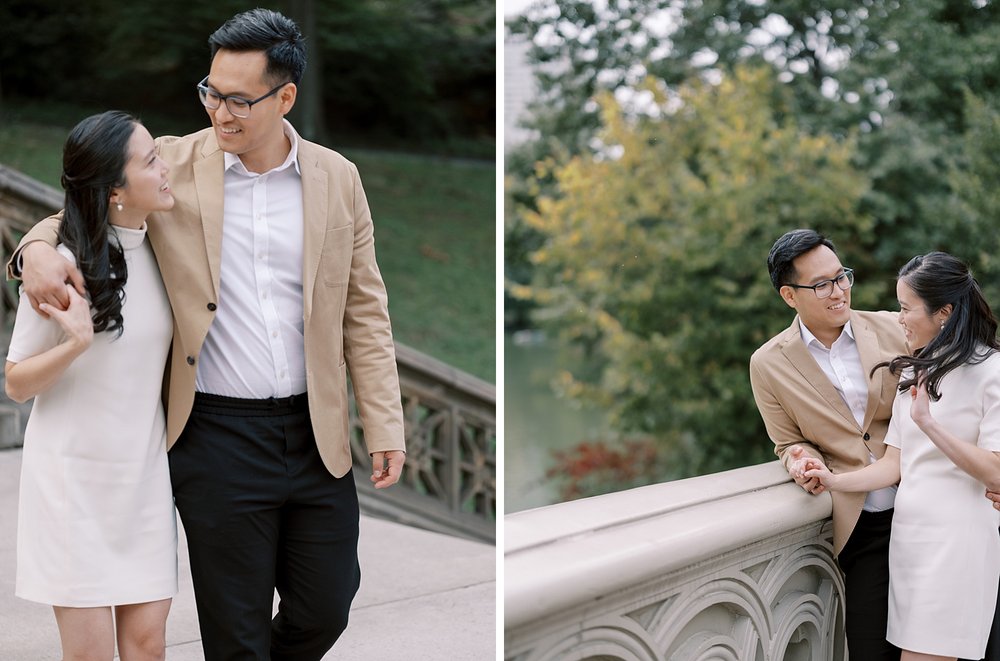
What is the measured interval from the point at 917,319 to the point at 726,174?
772cm

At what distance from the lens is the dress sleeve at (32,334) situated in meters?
2.30

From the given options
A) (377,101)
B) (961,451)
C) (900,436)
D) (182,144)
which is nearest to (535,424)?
(377,101)

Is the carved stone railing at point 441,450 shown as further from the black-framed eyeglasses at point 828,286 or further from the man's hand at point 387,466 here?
the black-framed eyeglasses at point 828,286

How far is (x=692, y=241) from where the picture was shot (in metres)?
10.1

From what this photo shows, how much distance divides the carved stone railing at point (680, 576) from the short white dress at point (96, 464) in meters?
0.90

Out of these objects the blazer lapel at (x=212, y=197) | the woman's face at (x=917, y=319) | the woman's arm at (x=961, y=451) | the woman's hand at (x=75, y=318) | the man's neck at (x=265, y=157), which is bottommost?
the woman's arm at (x=961, y=451)

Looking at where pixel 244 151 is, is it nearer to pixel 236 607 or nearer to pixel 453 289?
pixel 236 607

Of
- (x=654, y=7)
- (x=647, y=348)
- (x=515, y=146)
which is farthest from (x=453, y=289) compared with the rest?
(x=654, y=7)

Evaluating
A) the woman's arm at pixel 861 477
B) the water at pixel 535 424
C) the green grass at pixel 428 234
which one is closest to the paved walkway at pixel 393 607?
the woman's arm at pixel 861 477

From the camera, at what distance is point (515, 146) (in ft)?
41.3

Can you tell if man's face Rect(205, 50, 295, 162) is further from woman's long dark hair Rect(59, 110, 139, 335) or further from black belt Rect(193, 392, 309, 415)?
black belt Rect(193, 392, 309, 415)

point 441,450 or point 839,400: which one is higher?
point 839,400

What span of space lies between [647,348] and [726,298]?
935 mm

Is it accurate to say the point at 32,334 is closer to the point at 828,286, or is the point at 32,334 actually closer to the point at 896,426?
the point at 828,286
